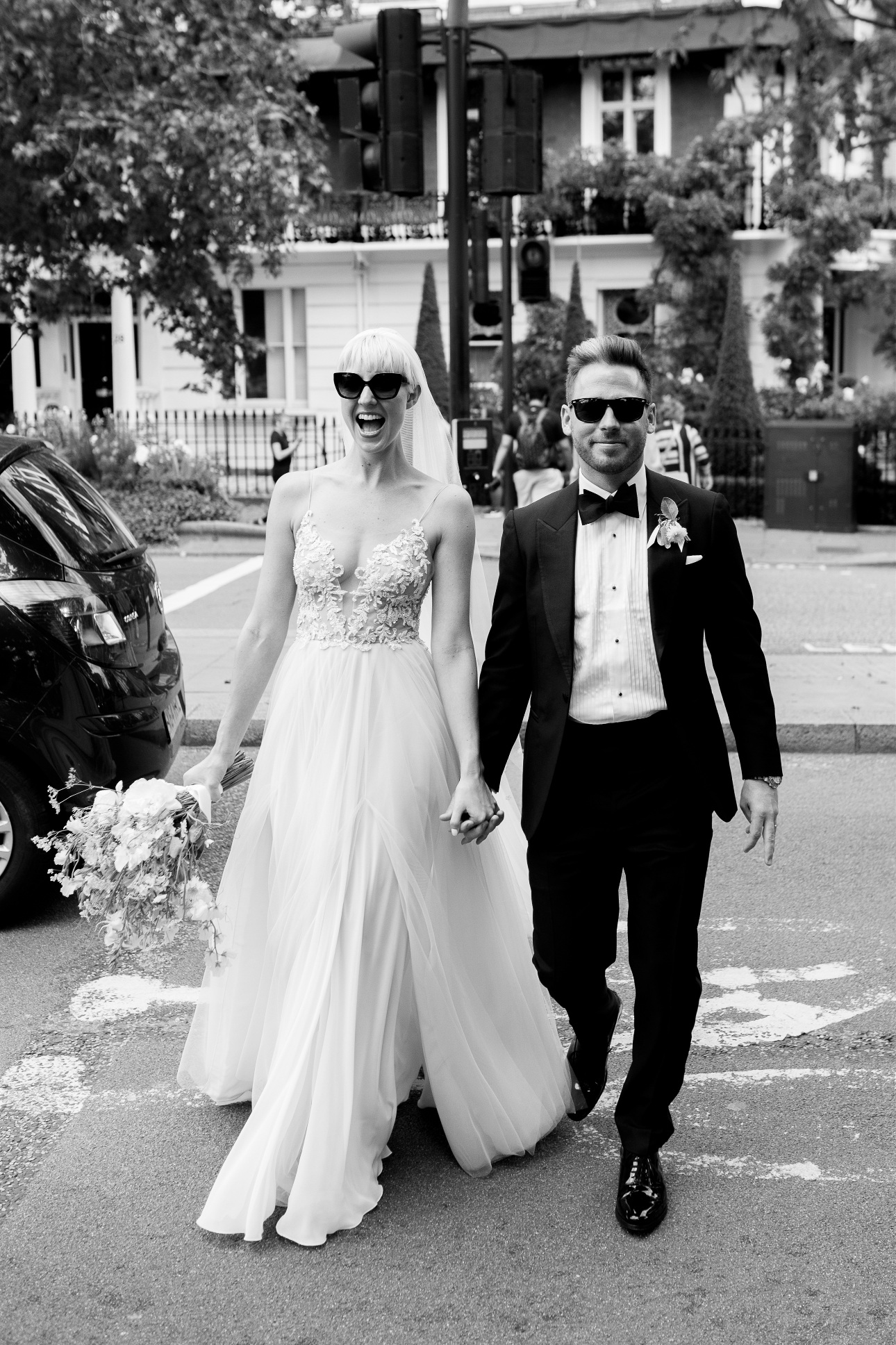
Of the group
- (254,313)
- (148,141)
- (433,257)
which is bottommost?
(254,313)

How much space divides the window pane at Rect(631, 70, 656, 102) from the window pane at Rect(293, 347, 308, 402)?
7689 mm

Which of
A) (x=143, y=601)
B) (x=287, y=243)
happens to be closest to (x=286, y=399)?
(x=287, y=243)

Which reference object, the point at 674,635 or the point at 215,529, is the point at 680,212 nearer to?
the point at 215,529

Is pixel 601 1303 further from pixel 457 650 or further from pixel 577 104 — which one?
pixel 577 104

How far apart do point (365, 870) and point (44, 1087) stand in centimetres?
137

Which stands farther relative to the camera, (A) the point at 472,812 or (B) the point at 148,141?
(B) the point at 148,141

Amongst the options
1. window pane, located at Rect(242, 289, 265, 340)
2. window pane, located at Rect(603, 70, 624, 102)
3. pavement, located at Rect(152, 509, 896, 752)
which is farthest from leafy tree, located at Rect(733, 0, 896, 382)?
window pane, located at Rect(242, 289, 265, 340)

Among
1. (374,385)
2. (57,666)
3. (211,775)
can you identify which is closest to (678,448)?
(57,666)

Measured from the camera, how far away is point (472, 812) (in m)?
3.75

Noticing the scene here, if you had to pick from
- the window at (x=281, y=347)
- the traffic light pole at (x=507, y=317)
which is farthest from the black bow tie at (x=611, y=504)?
the window at (x=281, y=347)

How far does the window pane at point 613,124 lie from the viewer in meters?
30.8

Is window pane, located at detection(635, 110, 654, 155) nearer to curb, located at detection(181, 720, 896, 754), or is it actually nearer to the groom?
curb, located at detection(181, 720, 896, 754)

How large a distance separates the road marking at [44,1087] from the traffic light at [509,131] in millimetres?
8070

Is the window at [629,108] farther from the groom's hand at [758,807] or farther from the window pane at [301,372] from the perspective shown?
the groom's hand at [758,807]
